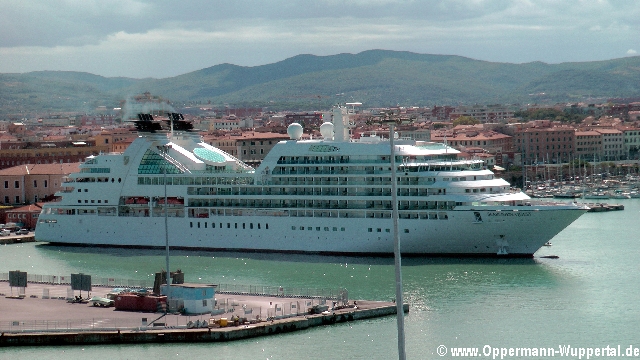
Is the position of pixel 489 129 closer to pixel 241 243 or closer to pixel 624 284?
pixel 241 243

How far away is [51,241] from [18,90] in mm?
83001

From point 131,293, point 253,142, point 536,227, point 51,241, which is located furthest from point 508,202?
point 253,142

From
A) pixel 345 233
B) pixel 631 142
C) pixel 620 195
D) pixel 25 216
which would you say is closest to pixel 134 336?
pixel 345 233

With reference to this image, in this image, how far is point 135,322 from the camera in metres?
30.0

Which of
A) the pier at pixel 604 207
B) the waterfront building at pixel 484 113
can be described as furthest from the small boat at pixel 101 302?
the waterfront building at pixel 484 113

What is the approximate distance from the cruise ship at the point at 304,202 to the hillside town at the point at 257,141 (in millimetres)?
3805

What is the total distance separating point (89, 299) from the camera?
3297 centimetres

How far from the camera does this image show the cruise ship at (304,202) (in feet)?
136

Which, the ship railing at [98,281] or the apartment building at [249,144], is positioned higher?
the apartment building at [249,144]

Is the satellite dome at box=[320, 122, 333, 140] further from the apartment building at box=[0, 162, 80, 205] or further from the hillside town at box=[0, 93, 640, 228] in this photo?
the apartment building at box=[0, 162, 80, 205]

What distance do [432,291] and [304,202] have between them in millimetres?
9954

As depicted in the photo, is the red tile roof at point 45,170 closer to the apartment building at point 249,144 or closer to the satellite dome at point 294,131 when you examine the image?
the apartment building at point 249,144

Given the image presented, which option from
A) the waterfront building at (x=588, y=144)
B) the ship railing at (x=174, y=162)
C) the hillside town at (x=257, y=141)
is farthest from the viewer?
the waterfront building at (x=588, y=144)

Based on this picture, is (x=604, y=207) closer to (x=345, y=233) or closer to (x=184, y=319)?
(x=345, y=233)
